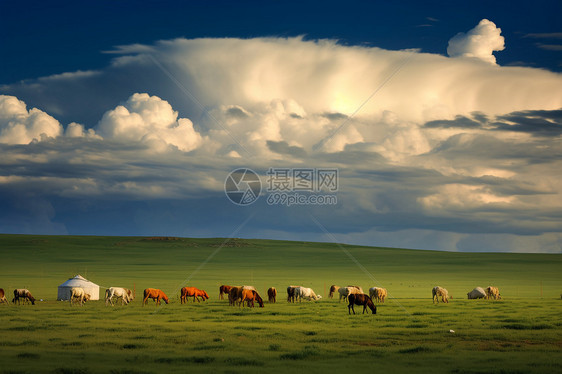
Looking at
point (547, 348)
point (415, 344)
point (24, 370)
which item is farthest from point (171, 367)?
point (547, 348)

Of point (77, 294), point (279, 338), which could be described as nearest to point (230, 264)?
point (77, 294)

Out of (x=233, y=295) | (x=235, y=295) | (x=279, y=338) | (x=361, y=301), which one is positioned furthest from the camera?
(x=233, y=295)

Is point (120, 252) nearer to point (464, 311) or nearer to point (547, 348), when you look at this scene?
point (464, 311)

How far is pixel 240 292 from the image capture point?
45.2 meters

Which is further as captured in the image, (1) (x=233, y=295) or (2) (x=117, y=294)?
(2) (x=117, y=294)

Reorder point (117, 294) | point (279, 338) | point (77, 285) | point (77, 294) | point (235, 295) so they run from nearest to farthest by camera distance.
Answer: point (279, 338) → point (235, 295) → point (117, 294) → point (77, 294) → point (77, 285)

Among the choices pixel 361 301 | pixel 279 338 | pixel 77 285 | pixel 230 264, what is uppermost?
pixel 230 264

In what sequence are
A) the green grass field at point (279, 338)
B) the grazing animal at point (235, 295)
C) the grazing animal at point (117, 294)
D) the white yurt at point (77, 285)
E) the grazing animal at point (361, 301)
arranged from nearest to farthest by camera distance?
the green grass field at point (279, 338)
the grazing animal at point (361, 301)
the grazing animal at point (235, 295)
the grazing animal at point (117, 294)
the white yurt at point (77, 285)

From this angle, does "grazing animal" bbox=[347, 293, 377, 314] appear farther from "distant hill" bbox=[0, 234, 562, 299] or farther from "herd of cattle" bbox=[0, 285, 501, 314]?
"distant hill" bbox=[0, 234, 562, 299]

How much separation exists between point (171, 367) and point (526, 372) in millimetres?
11870

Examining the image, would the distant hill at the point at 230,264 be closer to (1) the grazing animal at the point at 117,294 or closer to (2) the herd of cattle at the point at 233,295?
(2) the herd of cattle at the point at 233,295

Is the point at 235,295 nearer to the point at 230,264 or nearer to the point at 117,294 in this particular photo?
the point at 117,294

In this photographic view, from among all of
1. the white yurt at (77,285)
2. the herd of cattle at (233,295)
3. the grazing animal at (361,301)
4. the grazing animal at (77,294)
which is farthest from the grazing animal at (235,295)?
the white yurt at (77,285)

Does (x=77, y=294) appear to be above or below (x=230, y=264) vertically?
below
